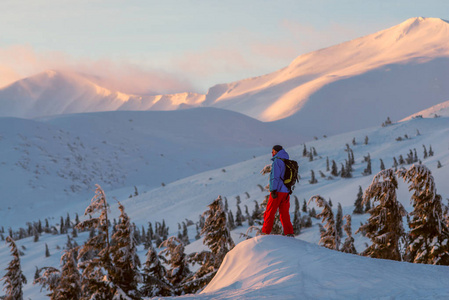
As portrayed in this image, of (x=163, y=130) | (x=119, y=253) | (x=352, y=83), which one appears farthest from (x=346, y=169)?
(x=352, y=83)

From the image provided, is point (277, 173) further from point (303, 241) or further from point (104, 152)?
point (104, 152)

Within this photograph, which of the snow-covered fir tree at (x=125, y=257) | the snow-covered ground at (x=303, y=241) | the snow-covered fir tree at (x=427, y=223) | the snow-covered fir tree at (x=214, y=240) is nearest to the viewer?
the snow-covered ground at (x=303, y=241)

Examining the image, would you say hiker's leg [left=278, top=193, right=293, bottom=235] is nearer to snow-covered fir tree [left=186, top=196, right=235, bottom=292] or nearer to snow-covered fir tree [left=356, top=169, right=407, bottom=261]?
snow-covered fir tree [left=186, top=196, right=235, bottom=292]

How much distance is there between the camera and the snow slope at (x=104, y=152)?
4403 cm

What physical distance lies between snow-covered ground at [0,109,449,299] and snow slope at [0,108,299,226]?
2.30m

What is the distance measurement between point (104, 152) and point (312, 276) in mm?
51617

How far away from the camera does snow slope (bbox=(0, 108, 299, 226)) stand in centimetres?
4403

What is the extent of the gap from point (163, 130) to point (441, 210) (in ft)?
200

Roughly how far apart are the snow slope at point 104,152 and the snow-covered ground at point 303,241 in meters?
2.30

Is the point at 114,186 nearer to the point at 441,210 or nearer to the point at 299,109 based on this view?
the point at 441,210

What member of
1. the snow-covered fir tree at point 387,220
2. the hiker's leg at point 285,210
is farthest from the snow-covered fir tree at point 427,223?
the hiker's leg at point 285,210

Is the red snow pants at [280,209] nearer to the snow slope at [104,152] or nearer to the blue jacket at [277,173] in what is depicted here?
the blue jacket at [277,173]

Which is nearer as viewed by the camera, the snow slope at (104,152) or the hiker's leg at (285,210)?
the hiker's leg at (285,210)

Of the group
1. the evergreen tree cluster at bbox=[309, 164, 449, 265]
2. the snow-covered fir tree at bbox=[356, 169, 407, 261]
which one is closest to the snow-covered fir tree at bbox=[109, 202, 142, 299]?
the evergreen tree cluster at bbox=[309, 164, 449, 265]
